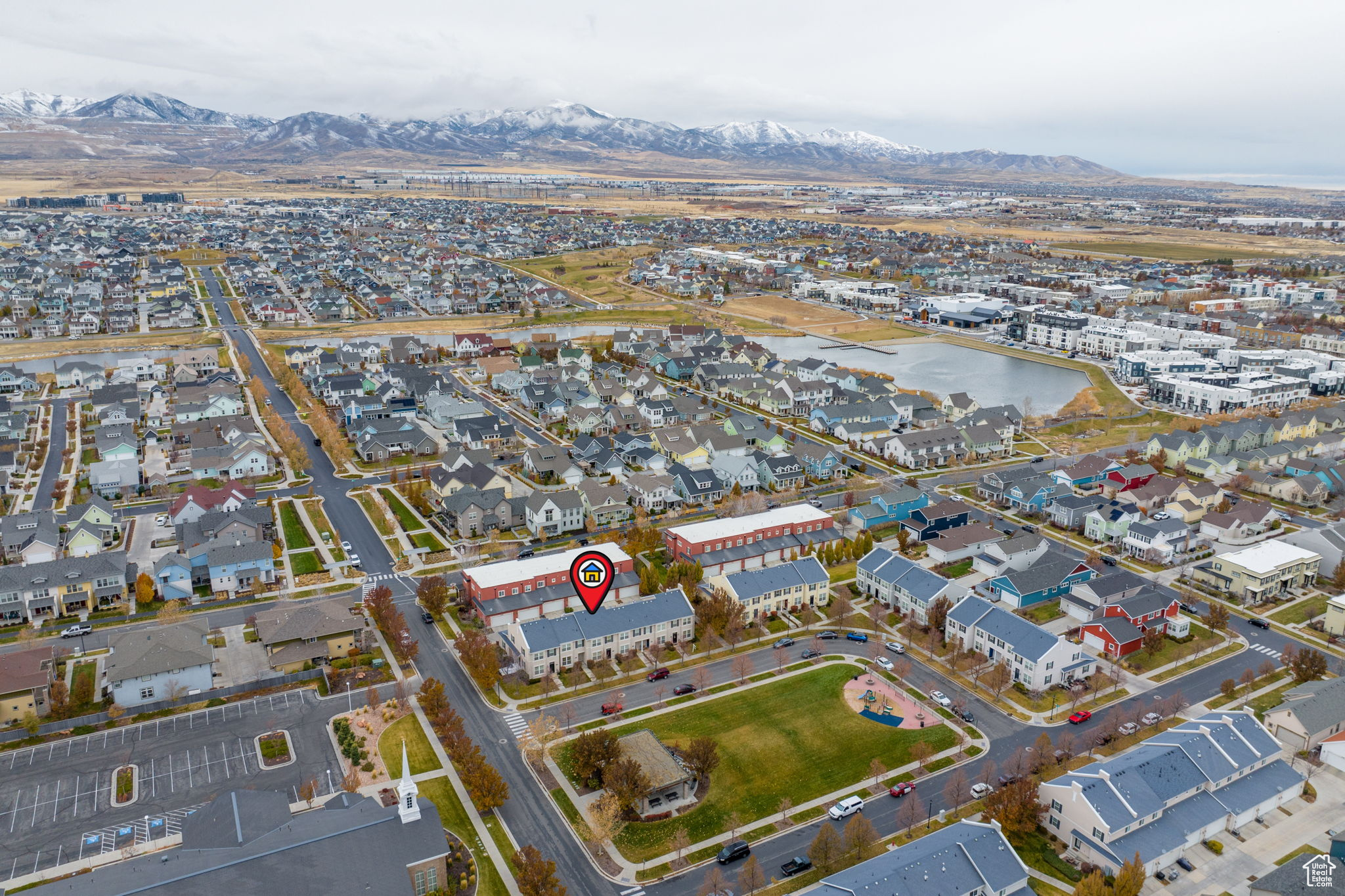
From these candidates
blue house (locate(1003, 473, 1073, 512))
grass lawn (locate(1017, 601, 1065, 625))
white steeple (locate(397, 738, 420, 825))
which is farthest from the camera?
blue house (locate(1003, 473, 1073, 512))

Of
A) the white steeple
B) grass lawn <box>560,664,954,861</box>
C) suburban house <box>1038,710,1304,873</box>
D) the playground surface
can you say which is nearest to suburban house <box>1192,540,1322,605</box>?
suburban house <box>1038,710,1304,873</box>

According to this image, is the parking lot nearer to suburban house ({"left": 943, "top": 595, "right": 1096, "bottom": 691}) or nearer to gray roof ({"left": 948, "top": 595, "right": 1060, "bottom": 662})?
suburban house ({"left": 943, "top": 595, "right": 1096, "bottom": 691})

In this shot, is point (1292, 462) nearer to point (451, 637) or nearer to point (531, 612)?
point (531, 612)

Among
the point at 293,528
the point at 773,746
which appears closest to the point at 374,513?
the point at 293,528

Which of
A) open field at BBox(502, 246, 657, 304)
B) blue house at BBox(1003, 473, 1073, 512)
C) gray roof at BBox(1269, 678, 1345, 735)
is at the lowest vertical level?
gray roof at BBox(1269, 678, 1345, 735)

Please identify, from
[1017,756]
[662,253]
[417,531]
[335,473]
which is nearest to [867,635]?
[1017,756]

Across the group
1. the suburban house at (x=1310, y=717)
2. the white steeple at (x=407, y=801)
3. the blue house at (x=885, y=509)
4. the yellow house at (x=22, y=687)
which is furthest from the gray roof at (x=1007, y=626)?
the yellow house at (x=22, y=687)
